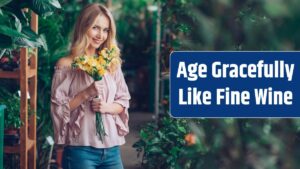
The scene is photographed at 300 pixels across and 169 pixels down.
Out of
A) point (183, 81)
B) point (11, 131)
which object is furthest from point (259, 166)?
point (11, 131)

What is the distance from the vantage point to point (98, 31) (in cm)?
346

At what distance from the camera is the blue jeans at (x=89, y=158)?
3299 mm

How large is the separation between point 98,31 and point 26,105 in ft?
6.04

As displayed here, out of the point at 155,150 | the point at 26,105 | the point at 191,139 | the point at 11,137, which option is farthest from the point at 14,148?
the point at 191,139

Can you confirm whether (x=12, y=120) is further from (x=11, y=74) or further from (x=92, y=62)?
(x=92, y=62)

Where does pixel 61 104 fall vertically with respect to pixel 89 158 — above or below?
above

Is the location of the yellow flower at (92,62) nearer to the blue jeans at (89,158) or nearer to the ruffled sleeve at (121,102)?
the ruffled sleeve at (121,102)

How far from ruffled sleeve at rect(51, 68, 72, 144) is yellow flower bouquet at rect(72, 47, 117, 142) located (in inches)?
3.8

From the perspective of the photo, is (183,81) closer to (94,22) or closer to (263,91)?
(263,91)

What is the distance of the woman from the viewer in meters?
3.33

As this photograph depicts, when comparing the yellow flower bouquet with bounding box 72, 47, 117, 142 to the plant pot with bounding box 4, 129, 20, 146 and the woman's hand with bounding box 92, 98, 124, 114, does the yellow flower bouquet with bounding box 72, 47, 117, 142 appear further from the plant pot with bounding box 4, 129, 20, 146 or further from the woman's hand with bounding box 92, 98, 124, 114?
the plant pot with bounding box 4, 129, 20, 146

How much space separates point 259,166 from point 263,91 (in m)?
0.23

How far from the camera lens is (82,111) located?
338 centimetres

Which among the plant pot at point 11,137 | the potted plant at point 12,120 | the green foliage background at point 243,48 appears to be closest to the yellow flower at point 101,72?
the potted plant at point 12,120
